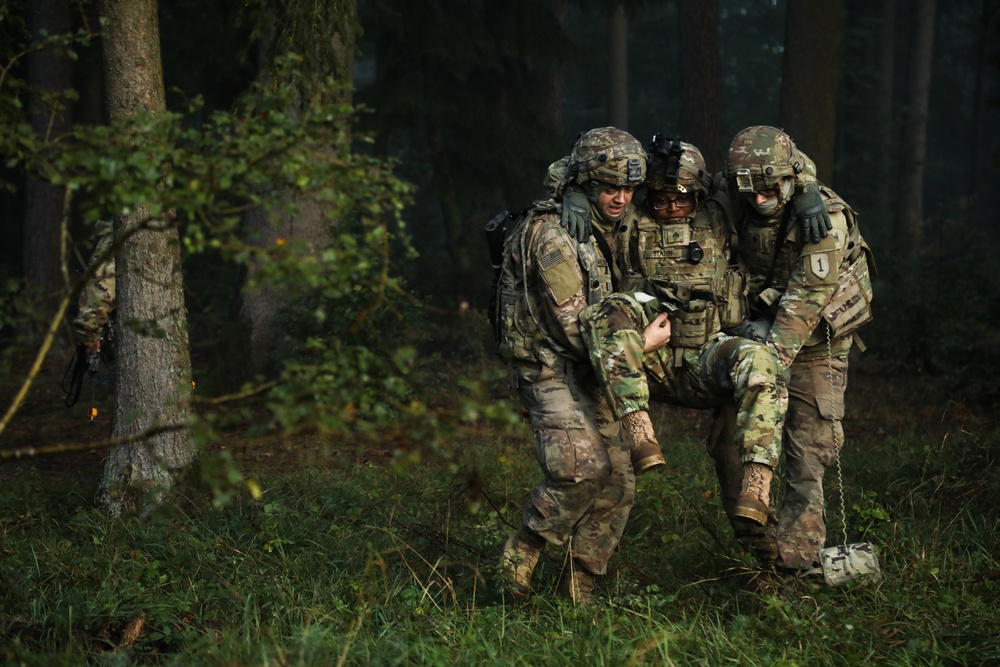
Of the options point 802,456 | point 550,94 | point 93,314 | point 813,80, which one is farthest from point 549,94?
point 802,456

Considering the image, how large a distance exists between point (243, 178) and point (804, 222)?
321 cm

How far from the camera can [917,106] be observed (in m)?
26.4

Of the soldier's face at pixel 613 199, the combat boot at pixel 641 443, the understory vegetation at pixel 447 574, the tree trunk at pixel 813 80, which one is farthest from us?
the tree trunk at pixel 813 80

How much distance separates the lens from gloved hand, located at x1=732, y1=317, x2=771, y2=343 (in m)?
5.70

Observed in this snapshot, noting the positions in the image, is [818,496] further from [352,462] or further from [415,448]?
[352,462]

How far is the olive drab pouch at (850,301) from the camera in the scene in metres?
5.79

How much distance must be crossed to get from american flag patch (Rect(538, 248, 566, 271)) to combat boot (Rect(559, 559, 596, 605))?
58.8 inches

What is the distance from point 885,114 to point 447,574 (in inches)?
962

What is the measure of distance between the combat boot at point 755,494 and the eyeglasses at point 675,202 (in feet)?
4.85

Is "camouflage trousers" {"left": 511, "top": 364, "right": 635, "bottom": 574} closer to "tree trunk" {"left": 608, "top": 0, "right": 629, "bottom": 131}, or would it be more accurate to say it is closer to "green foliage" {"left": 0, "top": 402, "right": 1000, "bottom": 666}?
"green foliage" {"left": 0, "top": 402, "right": 1000, "bottom": 666}

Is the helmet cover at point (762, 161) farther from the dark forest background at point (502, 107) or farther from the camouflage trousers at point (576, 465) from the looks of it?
the dark forest background at point (502, 107)

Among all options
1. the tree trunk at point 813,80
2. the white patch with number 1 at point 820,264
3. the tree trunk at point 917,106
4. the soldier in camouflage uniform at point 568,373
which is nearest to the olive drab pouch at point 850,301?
the white patch with number 1 at point 820,264

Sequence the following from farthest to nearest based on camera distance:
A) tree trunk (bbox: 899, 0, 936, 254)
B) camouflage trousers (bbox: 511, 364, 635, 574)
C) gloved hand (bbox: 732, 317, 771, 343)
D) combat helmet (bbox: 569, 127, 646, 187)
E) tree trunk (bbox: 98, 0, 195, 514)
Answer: tree trunk (bbox: 899, 0, 936, 254), tree trunk (bbox: 98, 0, 195, 514), gloved hand (bbox: 732, 317, 771, 343), combat helmet (bbox: 569, 127, 646, 187), camouflage trousers (bbox: 511, 364, 635, 574)

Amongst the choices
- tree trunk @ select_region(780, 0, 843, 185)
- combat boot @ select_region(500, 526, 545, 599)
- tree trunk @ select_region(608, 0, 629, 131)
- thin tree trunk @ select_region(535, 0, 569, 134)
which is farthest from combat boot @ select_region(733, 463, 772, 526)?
tree trunk @ select_region(608, 0, 629, 131)
